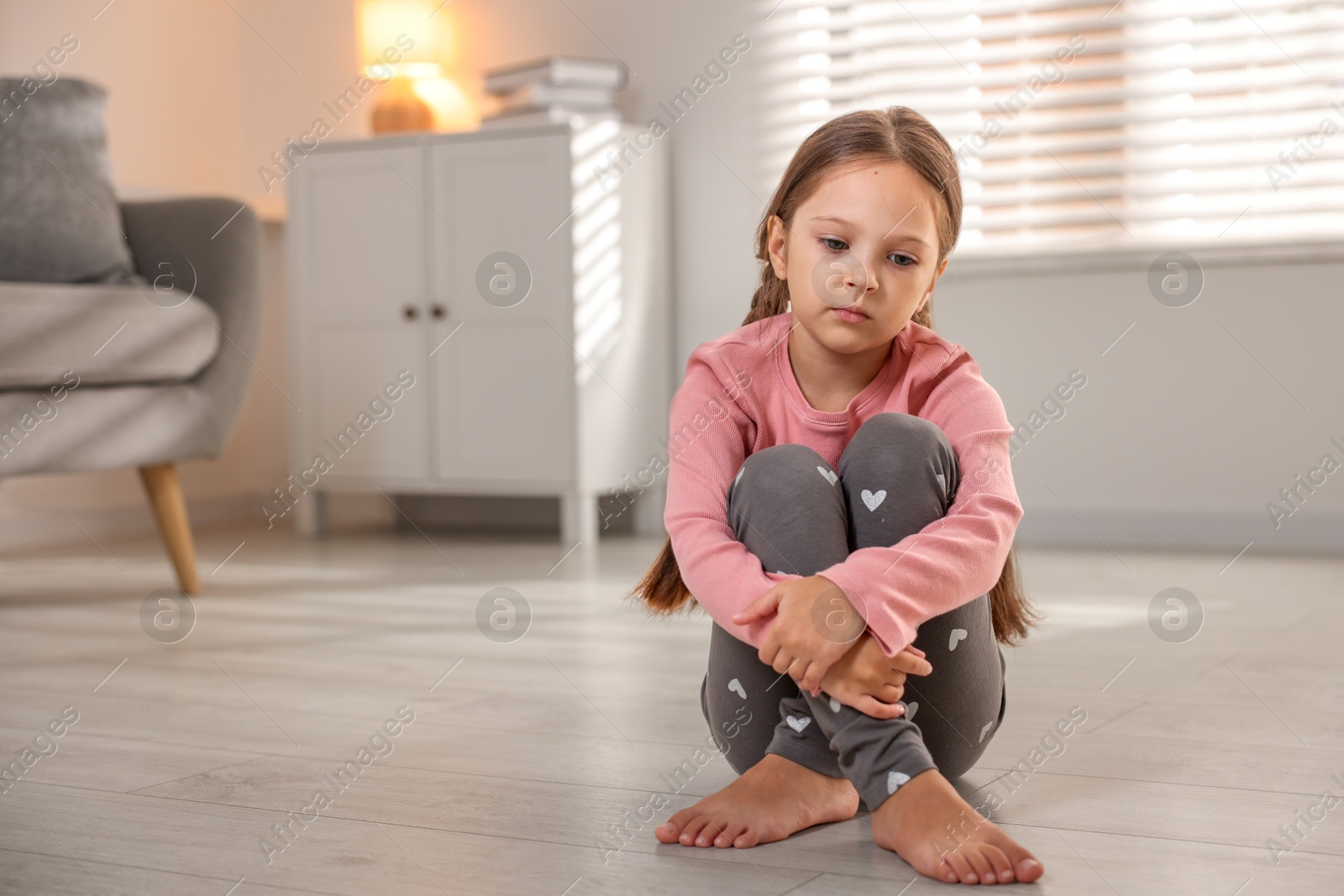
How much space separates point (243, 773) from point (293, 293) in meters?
2.20

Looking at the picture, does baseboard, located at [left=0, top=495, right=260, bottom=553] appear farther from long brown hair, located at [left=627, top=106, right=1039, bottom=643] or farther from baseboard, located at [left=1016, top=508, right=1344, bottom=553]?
long brown hair, located at [left=627, top=106, right=1039, bottom=643]

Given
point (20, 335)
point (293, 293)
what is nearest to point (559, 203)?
point (293, 293)

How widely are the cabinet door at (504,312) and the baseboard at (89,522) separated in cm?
81

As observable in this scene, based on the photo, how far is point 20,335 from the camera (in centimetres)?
188

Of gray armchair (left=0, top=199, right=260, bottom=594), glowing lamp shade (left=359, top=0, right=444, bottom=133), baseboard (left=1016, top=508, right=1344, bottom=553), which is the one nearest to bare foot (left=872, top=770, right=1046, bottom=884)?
gray armchair (left=0, top=199, right=260, bottom=594)

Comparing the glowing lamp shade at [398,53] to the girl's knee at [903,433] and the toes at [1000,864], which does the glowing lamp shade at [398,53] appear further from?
the toes at [1000,864]

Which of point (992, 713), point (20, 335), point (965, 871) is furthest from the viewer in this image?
point (20, 335)

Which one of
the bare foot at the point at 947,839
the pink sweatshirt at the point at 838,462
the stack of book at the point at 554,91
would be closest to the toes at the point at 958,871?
the bare foot at the point at 947,839

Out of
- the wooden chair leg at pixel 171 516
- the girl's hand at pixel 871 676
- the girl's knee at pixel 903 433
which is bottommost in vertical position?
the wooden chair leg at pixel 171 516

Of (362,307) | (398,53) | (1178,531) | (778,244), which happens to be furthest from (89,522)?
(778,244)

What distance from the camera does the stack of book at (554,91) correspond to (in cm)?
290

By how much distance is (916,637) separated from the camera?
0.90 m

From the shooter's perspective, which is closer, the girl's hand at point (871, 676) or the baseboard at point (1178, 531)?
the girl's hand at point (871, 676)

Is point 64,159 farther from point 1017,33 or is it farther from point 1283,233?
point 1283,233
